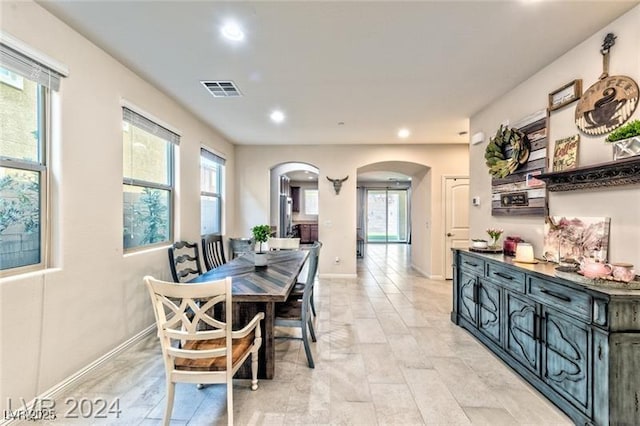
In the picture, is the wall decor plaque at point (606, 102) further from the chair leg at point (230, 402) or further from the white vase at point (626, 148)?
the chair leg at point (230, 402)

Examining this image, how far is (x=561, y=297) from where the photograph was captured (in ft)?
6.36

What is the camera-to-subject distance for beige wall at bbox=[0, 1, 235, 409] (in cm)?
181

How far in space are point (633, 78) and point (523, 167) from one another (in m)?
1.14

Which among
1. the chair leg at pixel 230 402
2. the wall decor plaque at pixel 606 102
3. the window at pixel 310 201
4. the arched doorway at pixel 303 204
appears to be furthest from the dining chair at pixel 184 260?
the window at pixel 310 201

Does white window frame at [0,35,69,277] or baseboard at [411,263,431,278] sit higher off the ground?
white window frame at [0,35,69,277]

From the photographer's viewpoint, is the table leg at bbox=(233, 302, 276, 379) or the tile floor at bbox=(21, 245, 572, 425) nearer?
the tile floor at bbox=(21, 245, 572, 425)

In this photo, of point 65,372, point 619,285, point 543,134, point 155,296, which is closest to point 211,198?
point 65,372

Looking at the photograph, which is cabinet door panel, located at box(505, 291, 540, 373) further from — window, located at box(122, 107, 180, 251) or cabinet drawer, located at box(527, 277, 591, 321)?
window, located at box(122, 107, 180, 251)

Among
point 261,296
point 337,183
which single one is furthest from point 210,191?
point 261,296

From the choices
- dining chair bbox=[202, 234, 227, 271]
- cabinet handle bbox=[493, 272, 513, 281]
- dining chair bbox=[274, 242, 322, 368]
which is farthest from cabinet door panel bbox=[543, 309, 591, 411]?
dining chair bbox=[202, 234, 227, 271]

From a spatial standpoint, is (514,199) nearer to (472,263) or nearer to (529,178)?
(529,178)

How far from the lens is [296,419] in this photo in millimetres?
1841

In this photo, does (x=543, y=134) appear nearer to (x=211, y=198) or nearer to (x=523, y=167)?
(x=523, y=167)

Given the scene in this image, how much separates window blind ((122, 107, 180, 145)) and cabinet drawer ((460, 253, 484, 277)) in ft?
12.3
